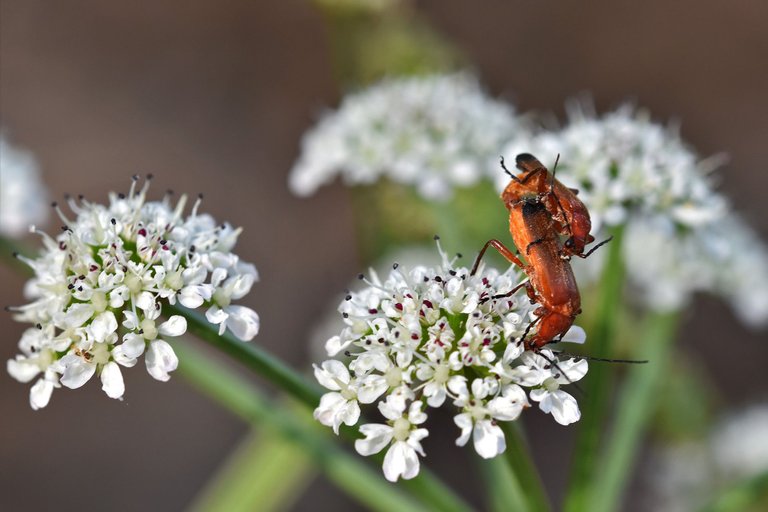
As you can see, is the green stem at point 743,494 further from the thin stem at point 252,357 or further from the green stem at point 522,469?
the thin stem at point 252,357

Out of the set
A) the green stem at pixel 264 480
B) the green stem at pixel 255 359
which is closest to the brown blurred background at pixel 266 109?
the green stem at pixel 264 480

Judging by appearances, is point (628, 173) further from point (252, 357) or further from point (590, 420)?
point (252, 357)

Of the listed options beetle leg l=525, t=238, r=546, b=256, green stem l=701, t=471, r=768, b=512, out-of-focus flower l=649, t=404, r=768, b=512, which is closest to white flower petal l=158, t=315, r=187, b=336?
beetle leg l=525, t=238, r=546, b=256

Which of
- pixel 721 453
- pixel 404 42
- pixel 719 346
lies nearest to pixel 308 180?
pixel 404 42

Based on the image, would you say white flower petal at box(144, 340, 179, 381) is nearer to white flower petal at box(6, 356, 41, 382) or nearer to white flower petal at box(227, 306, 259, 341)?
white flower petal at box(227, 306, 259, 341)

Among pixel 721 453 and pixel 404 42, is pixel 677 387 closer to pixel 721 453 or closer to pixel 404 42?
pixel 721 453
